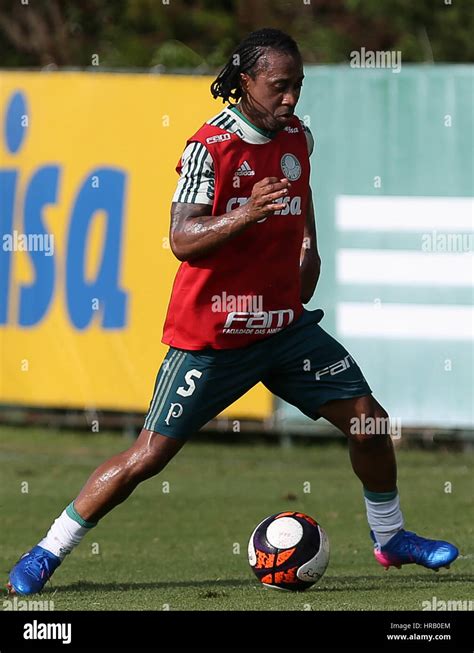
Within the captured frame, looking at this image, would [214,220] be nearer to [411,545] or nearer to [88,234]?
[411,545]

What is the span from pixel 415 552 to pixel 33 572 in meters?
1.98

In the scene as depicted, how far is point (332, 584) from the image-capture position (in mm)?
8508

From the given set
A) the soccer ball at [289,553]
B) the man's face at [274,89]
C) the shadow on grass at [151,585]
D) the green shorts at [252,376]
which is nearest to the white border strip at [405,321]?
the shadow on grass at [151,585]

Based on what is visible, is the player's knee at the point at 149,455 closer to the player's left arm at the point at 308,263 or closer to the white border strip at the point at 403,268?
the player's left arm at the point at 308,263

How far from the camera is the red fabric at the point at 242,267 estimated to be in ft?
25.1

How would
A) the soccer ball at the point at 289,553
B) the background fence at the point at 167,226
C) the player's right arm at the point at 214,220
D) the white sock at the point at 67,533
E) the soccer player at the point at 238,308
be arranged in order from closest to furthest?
the player's right arm at the point at 214,220, the soccer player at the point at 238,308, the white sock at the point at 67,533, the soccer ball at the point at 289,553, the background fence at the point at 167,226

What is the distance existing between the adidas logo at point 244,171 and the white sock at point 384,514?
1.84 m

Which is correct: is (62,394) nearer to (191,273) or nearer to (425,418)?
(425,418)

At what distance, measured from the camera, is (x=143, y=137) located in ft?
49.5

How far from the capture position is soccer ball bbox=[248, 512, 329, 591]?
8.05 meters

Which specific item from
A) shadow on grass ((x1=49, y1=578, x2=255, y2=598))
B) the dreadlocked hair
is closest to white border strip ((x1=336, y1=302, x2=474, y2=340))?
shadow on grass ((x1=49, y1=578, x2=255, y2=598))

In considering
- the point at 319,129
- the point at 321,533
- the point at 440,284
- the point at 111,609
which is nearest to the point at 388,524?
the point at 321,533

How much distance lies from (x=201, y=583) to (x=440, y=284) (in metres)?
5.94

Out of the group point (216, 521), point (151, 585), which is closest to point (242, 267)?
point (151, 585)
